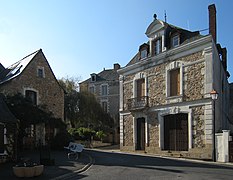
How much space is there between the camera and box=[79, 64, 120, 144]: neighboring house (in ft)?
151

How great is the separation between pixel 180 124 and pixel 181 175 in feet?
33.9

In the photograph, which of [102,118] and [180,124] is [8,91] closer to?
[180,124]

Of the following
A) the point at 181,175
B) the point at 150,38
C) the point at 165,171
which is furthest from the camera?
the point at 150,38

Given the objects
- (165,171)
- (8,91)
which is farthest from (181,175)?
(8,91)

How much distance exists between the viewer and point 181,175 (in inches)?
449

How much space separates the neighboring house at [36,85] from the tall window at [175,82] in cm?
1043

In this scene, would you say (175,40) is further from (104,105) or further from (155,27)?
(104,105)

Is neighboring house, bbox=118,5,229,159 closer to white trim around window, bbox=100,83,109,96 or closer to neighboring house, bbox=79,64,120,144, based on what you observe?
neighboring house, bbox=79,64,120,144

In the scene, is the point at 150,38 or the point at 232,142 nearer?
the point at 232,142

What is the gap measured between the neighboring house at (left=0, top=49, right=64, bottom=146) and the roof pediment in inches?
395

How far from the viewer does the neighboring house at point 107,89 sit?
46.0 metres

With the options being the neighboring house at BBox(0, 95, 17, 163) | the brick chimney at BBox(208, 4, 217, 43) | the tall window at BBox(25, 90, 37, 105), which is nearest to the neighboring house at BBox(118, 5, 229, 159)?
the brick chimney at BBox(208, 4, 217, 43)

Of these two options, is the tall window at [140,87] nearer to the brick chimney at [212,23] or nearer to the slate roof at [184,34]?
the slate roof at [184,34]

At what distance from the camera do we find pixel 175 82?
72.6 ft
